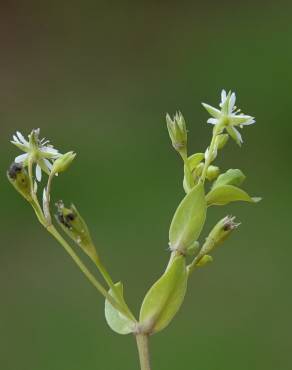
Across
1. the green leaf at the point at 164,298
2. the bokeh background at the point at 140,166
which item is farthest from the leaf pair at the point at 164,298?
the bokeh background at the point at 140,166

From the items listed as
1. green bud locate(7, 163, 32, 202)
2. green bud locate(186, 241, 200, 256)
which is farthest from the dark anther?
green bud locate(186, 241, 200, 256)

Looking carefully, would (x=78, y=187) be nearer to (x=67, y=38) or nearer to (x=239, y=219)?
(x=239, y=219)

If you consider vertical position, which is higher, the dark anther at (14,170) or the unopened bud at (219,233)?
the dark anther at (14,170)

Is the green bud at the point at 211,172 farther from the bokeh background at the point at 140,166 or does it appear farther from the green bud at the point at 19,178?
the bokeh background at the point at 140,166

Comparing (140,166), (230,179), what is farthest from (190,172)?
(140,166)

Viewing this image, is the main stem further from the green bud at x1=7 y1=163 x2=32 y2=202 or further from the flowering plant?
the green bud at x1=7 y1=163 x2=32 y2=202

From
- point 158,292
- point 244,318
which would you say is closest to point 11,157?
point 244,318

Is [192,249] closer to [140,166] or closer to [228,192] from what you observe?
[228,192]
